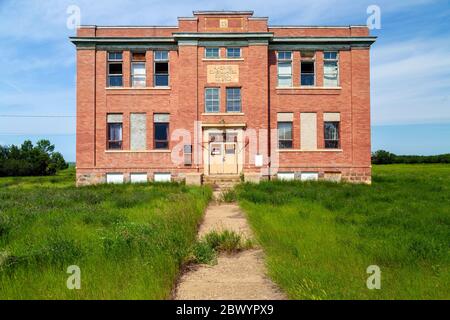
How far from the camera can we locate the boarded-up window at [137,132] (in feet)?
75.9

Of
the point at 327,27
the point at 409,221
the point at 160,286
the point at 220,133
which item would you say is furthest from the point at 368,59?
the point at 160,286

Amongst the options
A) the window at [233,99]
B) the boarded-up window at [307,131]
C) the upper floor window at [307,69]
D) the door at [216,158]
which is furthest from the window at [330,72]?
the door at [216,158]

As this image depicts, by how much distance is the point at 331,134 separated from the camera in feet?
76.6

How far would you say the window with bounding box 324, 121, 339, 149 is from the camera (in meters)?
23.3

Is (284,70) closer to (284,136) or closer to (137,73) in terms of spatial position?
(284,136)

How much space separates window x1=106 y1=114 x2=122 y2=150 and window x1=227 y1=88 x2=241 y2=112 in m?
7.18

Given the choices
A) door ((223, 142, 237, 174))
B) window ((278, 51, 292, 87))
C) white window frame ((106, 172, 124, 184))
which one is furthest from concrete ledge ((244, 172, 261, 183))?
white window frame ((106, 172, 124, 184))

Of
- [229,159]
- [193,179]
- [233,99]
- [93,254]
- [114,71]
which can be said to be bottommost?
[93,254]

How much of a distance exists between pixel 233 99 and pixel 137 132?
6.62m

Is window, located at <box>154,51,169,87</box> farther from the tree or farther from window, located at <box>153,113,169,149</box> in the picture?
the tree

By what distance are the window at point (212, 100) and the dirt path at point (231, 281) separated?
17.3 metres

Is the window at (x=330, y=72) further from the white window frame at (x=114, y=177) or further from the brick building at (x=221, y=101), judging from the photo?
the white window frame at (x=114, y=177)

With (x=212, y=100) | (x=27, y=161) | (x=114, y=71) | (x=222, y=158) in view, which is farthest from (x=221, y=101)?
(x=27, y=161)
